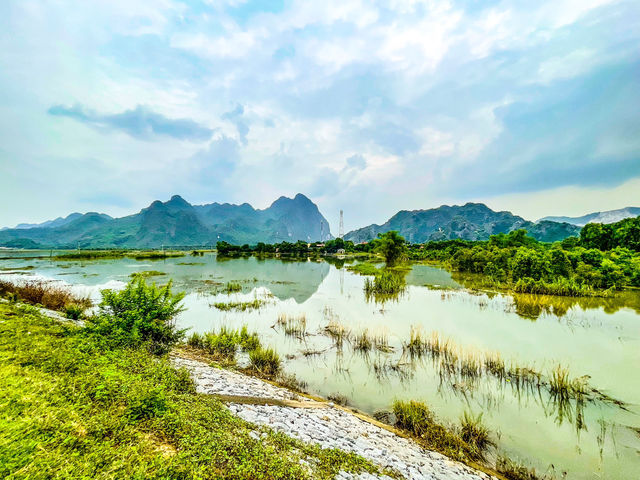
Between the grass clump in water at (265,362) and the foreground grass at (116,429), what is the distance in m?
3.52

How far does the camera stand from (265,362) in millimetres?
8289

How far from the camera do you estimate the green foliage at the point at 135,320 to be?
637cm

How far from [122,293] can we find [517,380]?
12399 mm

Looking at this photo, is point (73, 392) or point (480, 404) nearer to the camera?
point (73, 392)

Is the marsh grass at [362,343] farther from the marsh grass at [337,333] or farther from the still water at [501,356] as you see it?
the marsh grass at [337,333]

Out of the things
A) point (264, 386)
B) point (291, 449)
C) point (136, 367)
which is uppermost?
point (136, 367)

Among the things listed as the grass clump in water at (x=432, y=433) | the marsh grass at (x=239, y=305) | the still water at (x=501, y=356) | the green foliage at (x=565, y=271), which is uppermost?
the green foliage at (x=565, y=271)

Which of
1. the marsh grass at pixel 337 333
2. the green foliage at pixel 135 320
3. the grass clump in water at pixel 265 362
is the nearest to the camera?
the green foliage at pixel 135 320

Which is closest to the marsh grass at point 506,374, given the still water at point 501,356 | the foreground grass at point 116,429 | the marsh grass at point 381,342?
the still water at point 501,356

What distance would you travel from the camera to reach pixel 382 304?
56.9 ft

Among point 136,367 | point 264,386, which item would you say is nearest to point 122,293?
point 136,367

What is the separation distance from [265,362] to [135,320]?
406 cm

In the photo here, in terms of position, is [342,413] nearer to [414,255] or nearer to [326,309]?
[326,309]

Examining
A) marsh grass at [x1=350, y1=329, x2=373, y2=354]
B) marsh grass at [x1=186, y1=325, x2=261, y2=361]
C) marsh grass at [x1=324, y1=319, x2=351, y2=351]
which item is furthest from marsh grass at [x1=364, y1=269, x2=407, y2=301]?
marsh grass at [x1=186, y1=325, x2=261, y2=361]
